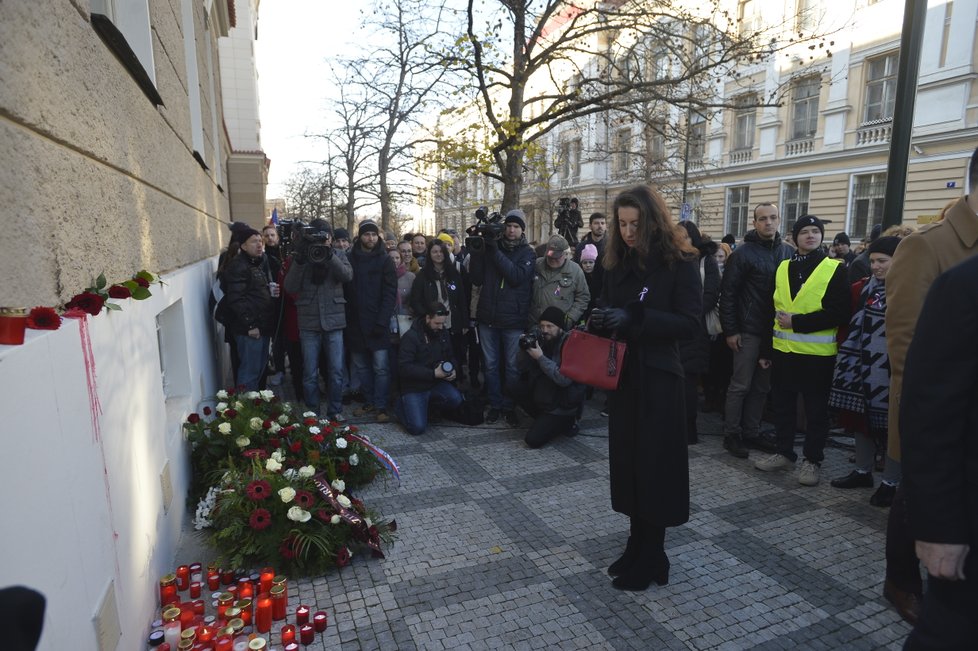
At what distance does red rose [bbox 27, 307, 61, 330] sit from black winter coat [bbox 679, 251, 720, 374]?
14.9 ft

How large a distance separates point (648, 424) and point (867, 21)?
76.5 feet

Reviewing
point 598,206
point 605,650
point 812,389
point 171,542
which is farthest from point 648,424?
point 598,206

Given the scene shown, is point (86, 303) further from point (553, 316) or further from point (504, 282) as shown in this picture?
point (504, 282)

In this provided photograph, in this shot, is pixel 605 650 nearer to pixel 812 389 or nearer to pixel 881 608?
pixel 881 608

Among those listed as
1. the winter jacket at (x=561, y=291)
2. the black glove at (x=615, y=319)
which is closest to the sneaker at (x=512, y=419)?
the winter jacket at (x=561, y=291)

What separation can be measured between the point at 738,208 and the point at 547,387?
24.1m

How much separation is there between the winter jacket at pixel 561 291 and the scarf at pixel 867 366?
2.44m

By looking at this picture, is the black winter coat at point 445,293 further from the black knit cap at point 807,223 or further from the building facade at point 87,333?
the black knit cap at point 807,223

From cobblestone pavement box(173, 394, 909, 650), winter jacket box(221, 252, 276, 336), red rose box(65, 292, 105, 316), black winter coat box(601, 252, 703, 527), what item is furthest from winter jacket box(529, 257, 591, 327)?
red rose box(65, 292, 105, 316)

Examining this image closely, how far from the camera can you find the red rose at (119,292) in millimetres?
2303

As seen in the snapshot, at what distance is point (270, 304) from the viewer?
5.82 m

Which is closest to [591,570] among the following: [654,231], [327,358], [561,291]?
[654,231]

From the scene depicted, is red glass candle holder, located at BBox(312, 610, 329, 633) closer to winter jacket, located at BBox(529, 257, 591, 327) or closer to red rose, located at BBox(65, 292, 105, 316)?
red rose, located at BBox(65, 292, 105, 316)

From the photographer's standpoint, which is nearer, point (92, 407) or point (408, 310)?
point (92, 407)
